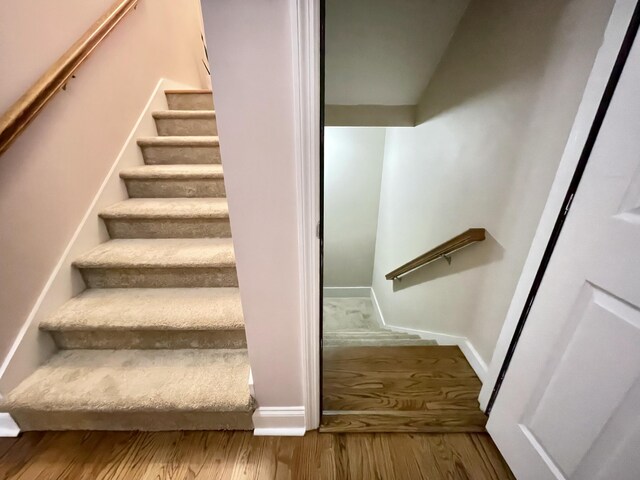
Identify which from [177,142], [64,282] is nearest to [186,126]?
[177,142]

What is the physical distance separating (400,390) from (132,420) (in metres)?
1.21

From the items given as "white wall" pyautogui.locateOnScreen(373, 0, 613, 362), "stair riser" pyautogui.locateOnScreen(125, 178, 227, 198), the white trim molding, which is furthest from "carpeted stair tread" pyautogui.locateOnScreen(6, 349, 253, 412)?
"white wall" pyautogui.locateOnScreen(373, 0, 613, 362)

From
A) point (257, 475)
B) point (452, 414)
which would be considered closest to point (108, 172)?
point (257, 475)

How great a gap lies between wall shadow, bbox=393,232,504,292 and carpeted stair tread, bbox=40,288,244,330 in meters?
1.25

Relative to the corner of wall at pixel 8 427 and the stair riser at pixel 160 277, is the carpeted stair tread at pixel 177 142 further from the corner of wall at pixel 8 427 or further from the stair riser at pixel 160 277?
the corner of wall at pixel 8 427

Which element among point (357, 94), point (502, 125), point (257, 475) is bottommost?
point (257, 475)

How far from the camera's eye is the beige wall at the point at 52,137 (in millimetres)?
1021

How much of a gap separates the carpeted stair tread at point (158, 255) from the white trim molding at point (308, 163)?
63cm

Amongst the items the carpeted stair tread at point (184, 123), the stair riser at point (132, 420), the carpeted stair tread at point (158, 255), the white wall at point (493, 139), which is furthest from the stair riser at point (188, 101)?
the stair riser at point (132, 420)

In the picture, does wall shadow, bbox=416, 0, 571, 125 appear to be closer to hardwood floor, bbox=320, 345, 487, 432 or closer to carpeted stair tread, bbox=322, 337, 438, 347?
hardwood floor, bbox=320, 345, 487, 432

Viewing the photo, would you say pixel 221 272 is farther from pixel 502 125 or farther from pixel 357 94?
pixel 357 94

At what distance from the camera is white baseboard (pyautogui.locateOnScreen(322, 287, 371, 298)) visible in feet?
14.5

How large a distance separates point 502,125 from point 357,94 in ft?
4.69

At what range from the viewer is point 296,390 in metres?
1.03
